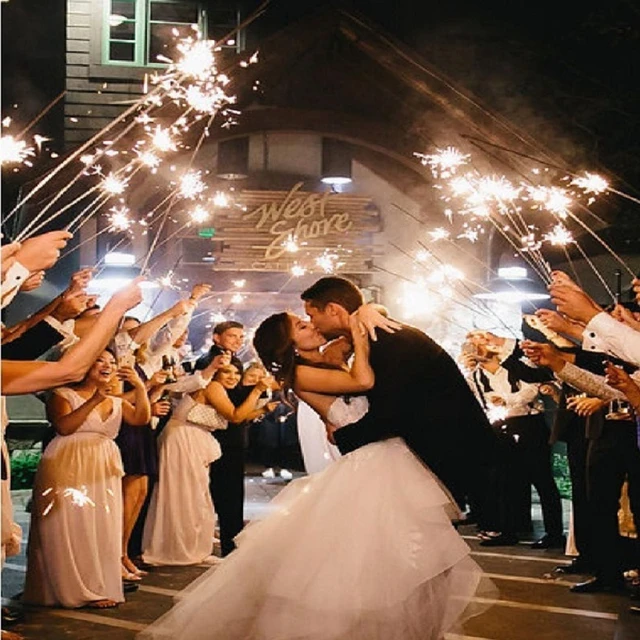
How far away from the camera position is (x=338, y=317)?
6.23 meters

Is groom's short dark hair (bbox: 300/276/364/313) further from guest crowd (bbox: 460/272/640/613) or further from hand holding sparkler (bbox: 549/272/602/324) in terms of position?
hand holding sparkler (bbox: 549/272/602/324)

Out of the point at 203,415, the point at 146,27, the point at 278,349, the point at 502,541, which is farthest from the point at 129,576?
the point at 146,27

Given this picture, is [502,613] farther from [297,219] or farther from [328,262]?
[297,219]

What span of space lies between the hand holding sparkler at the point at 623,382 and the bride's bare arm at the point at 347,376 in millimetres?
1355

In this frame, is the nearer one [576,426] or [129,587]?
[129,587]

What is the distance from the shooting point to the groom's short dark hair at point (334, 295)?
624 centimetres

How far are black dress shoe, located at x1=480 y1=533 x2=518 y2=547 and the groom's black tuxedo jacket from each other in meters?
6.34

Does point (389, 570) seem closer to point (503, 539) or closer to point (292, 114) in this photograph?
point (503, 539)

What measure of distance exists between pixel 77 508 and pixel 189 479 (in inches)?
100

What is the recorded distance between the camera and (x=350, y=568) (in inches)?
222

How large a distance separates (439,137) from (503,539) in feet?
25.6

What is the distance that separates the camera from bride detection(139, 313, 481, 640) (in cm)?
560

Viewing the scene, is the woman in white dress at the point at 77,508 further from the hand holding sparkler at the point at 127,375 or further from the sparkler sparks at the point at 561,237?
the sparkler sparks at the point at 561,237

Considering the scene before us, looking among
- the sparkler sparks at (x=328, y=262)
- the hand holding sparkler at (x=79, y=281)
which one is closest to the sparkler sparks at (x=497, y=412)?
the hand holding sparkler at (x=79, y=281)
